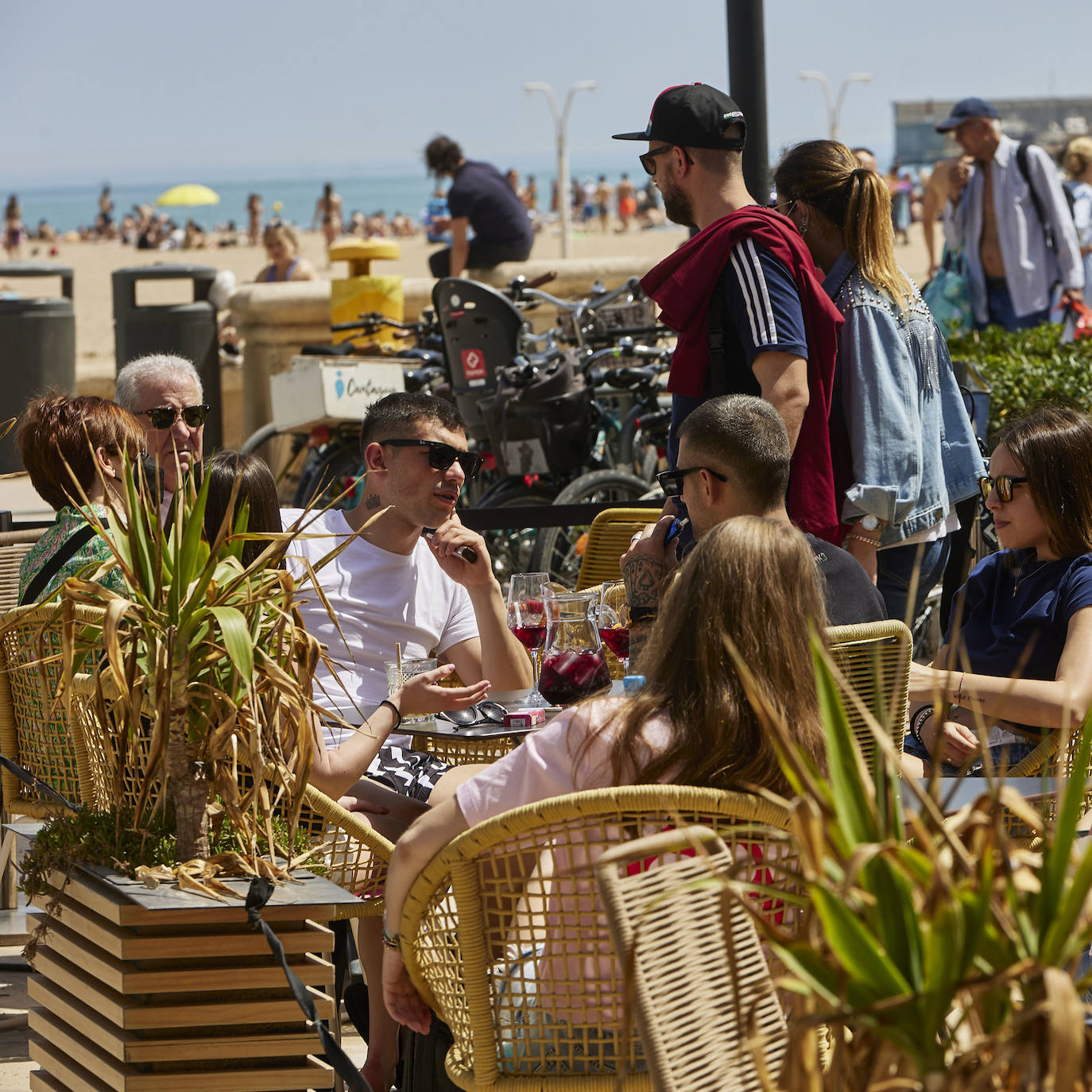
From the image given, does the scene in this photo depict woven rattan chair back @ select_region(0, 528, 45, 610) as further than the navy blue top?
Yes

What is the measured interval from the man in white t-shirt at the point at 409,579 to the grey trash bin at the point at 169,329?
739 cm

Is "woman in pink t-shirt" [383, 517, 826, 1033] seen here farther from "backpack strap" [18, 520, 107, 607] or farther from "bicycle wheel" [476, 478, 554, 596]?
"bicycle wheel" [476, 478, 554, 596]

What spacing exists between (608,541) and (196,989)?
2749mm

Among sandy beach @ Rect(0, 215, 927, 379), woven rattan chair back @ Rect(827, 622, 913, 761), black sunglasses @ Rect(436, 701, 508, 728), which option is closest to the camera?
woven rattan chair back @ Rect(827, 622, 913, 761)

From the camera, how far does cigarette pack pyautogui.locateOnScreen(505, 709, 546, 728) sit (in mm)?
3244

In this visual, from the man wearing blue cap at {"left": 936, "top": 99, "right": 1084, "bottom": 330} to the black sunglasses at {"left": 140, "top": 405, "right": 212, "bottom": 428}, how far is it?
469 cm

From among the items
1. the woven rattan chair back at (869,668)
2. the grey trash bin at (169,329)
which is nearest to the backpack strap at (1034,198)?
the woven rattan chair back at (869,668)

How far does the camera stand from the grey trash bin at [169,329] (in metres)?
11.2

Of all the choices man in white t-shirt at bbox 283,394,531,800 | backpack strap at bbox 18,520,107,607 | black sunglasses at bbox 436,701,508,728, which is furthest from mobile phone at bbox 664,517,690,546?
backpack strap at bbox 18,520,107,607

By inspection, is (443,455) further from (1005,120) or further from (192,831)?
(1005,120)

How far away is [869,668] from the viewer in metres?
2.86

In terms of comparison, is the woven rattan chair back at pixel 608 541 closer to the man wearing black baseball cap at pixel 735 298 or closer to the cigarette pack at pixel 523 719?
the man wearing black baseball cap at pixel 735 298

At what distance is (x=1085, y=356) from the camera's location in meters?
6.99

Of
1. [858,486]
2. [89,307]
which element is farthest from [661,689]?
[89,307]
